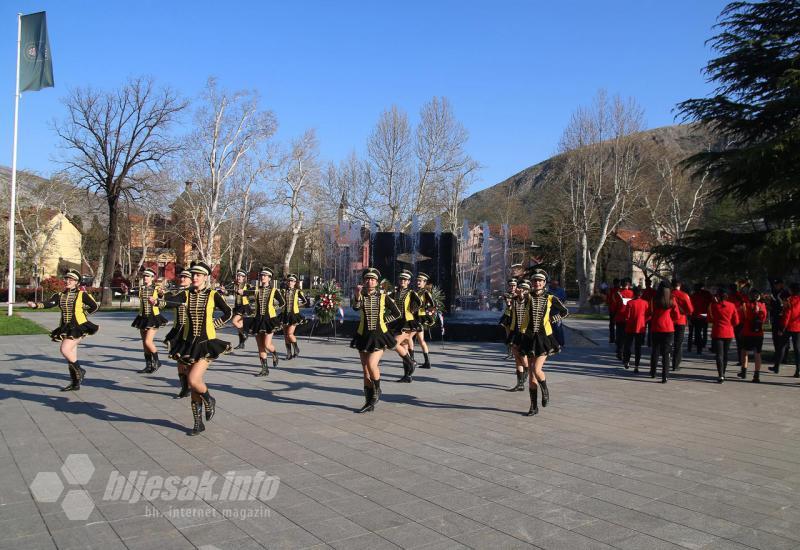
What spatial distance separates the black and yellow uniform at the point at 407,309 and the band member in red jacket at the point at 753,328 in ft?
22.1

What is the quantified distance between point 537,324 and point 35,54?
26238 millimetres

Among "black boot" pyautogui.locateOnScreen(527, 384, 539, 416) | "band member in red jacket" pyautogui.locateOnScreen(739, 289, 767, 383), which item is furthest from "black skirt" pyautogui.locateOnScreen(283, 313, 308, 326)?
"band member in red jacket" pyautogui.locateOnScreen(739, 289, 767, 383)

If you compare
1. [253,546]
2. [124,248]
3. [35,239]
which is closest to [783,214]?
[253,546]

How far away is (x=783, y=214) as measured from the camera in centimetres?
1484

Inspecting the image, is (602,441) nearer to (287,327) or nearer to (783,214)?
(287,327)

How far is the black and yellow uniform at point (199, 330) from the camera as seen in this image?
25.0 feet

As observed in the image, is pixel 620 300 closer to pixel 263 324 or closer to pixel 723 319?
pixel 723 319

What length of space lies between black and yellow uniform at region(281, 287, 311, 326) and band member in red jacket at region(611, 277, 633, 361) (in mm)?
7548

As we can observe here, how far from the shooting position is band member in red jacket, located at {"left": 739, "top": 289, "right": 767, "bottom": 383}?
12.6m

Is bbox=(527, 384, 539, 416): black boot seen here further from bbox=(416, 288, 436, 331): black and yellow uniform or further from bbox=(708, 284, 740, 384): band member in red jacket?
bbox=(708, 284, 740, 384): band member in red jacket

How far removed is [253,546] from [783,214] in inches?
589

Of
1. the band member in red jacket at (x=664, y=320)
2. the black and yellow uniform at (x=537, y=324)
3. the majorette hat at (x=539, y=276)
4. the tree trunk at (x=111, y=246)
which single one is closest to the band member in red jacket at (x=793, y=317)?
the band member in red jacket at (x=664, y=320)

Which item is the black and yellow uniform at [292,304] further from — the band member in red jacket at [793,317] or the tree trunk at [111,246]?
the tree trunk at [111,246]

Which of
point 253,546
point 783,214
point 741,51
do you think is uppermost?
point 741,51
